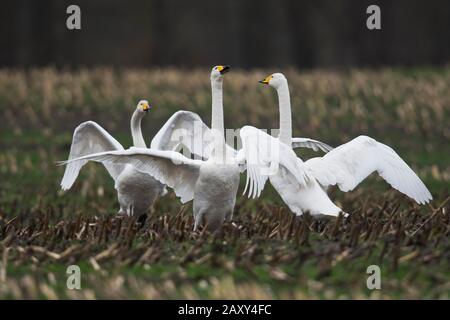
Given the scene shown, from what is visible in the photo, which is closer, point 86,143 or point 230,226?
point 230,226

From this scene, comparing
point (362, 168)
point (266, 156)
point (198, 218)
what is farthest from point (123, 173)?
point (362, 168)

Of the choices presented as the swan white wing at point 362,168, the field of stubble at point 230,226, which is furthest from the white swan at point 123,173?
the swan white wing at point 362,168

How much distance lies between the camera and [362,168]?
11.4m

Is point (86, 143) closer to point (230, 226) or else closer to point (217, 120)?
point (217, 120)

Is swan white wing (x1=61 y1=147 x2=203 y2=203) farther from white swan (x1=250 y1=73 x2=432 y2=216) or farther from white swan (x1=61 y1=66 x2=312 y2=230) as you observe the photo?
white swan (x1=250 y1=73 x2=432 y2=216)

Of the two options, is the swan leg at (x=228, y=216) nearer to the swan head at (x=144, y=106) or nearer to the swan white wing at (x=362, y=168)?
the swan white wing at (x=362, y=168)

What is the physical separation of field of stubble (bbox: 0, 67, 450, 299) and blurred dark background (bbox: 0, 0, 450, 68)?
1568cm

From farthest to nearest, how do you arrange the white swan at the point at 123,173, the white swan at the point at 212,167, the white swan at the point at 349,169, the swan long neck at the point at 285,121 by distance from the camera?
the white swan at the point at 123,173 → the swan long neck at the point at 285,121 → the white swan at the point at 349,169 → the white swan at the point at 212,167

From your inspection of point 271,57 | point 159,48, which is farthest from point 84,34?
point 271,57

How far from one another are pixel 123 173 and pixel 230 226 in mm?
2206

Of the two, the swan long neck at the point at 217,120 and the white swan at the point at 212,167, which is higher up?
the swan long neck at the point at 217,120

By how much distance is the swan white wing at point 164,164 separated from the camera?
34.5 feet

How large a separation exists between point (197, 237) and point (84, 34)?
42997mm

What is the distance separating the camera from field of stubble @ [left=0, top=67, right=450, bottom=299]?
27.1 ft
